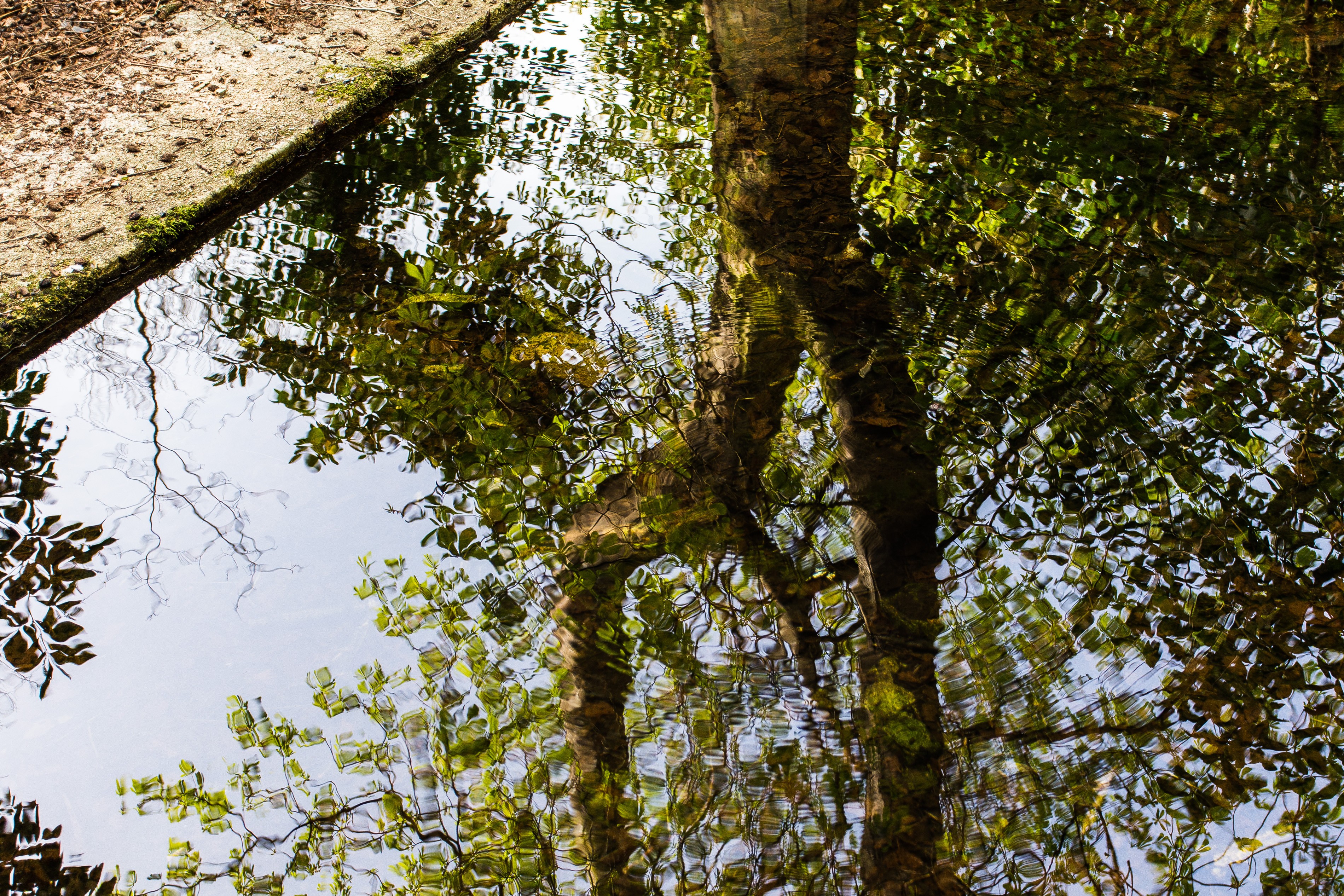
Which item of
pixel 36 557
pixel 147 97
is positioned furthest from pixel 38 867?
pixel 147 97

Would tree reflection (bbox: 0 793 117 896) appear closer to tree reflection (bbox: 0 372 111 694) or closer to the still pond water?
the still pond water

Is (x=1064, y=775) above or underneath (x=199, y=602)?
underneath

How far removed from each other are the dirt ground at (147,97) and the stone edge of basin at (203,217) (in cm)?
4

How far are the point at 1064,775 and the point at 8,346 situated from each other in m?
3.70

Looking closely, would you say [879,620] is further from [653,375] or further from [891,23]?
[891,23]

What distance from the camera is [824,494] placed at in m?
2.89

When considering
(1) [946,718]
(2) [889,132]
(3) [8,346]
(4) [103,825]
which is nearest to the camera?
(4) [103,825]

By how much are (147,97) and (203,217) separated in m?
1.17

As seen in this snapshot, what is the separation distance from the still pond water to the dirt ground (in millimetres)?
367

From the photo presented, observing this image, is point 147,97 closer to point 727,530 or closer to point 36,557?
point 36,557

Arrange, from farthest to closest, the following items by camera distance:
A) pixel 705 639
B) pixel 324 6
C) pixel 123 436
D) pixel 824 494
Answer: pixel 324 6, pixel 123 436, pixel 824 494, pixel 705 639

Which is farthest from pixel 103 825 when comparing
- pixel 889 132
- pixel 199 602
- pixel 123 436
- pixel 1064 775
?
pixel 889 132

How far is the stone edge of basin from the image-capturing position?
3396mm

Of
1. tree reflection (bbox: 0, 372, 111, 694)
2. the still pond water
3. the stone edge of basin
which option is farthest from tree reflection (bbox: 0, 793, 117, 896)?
the stone edge of basin
